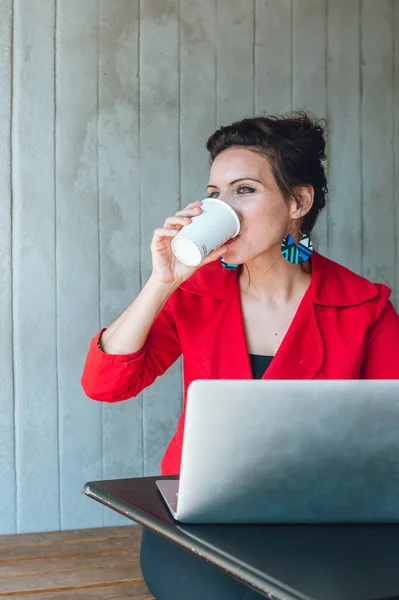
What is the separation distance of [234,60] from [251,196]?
128cm

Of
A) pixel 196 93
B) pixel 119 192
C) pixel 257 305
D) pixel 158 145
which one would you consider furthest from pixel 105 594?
pixel 196 93

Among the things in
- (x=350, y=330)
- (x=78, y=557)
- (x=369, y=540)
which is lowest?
(x=78, y=557)

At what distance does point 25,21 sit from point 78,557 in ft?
5.45

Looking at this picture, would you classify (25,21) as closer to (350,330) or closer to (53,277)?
(53,277)

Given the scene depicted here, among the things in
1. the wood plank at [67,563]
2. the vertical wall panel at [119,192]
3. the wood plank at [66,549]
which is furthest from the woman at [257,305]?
the vertical wall panel at [119,192]

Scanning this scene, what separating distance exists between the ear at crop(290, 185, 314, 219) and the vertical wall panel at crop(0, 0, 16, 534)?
1.11m

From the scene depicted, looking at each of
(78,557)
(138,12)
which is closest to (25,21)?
(138,12)

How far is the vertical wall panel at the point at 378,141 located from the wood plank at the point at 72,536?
1345 mm

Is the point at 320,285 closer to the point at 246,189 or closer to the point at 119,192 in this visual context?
Result: the point at 246,189

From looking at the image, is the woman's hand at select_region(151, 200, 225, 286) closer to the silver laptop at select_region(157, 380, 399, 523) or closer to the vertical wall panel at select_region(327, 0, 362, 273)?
the silver laptop at select_region(157, 380, 399, 523)

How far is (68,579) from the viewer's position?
5.68 feet

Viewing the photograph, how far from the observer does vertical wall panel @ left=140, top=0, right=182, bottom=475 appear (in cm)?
258

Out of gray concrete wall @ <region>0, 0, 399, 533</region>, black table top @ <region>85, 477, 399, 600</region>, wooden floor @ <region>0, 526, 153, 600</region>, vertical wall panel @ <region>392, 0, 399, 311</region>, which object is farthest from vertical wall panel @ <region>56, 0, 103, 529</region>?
black table top @ <region>85, 477, 399, 600</region>

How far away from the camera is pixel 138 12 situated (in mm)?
2564
